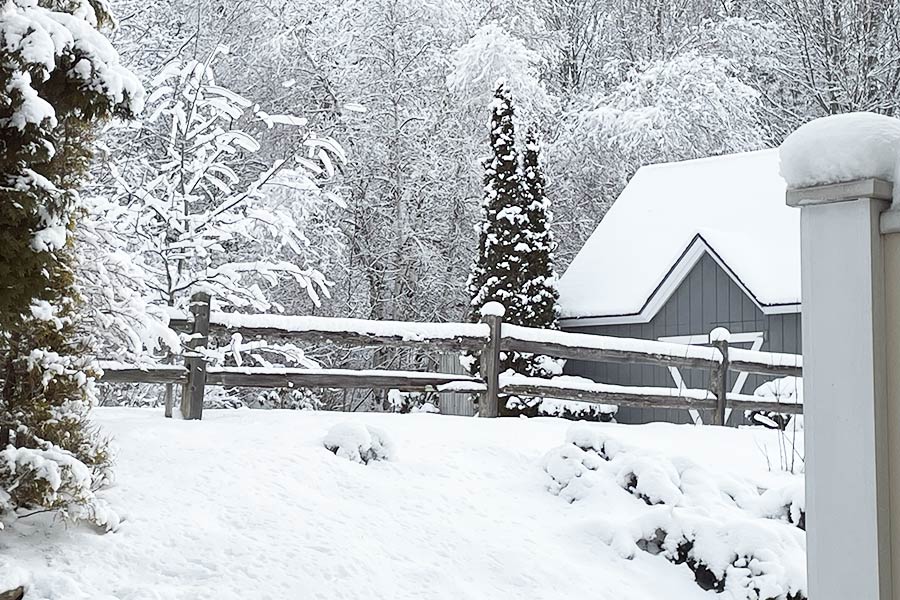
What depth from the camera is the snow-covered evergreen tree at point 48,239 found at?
16.4 ft

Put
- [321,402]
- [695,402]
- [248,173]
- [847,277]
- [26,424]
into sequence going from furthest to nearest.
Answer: [248,173] < [321,402] < [695,402] < [26,424] < [847,277]

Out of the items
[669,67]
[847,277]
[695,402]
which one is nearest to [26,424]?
[847,277]

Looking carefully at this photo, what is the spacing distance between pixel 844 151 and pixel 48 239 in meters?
3.83

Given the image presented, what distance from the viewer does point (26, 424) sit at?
578 centimetres

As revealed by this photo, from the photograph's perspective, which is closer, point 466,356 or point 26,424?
point 26,424

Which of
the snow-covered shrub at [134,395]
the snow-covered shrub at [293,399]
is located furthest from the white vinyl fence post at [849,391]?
the snow-covered shrub at [293,399]

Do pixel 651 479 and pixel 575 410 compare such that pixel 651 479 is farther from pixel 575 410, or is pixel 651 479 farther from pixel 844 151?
pixel 575 410

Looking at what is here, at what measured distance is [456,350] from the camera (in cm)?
1016

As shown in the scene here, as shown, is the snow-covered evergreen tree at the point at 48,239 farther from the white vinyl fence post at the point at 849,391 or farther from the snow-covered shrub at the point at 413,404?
the snow-covered shrub at the point at 413,404

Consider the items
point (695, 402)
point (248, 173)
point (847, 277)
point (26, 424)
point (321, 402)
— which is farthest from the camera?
point (248, 173)

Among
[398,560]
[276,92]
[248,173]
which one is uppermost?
[276,92]

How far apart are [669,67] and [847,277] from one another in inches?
687

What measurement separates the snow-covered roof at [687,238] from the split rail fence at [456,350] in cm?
287

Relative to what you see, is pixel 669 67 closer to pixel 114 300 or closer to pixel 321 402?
pixel 321 402
